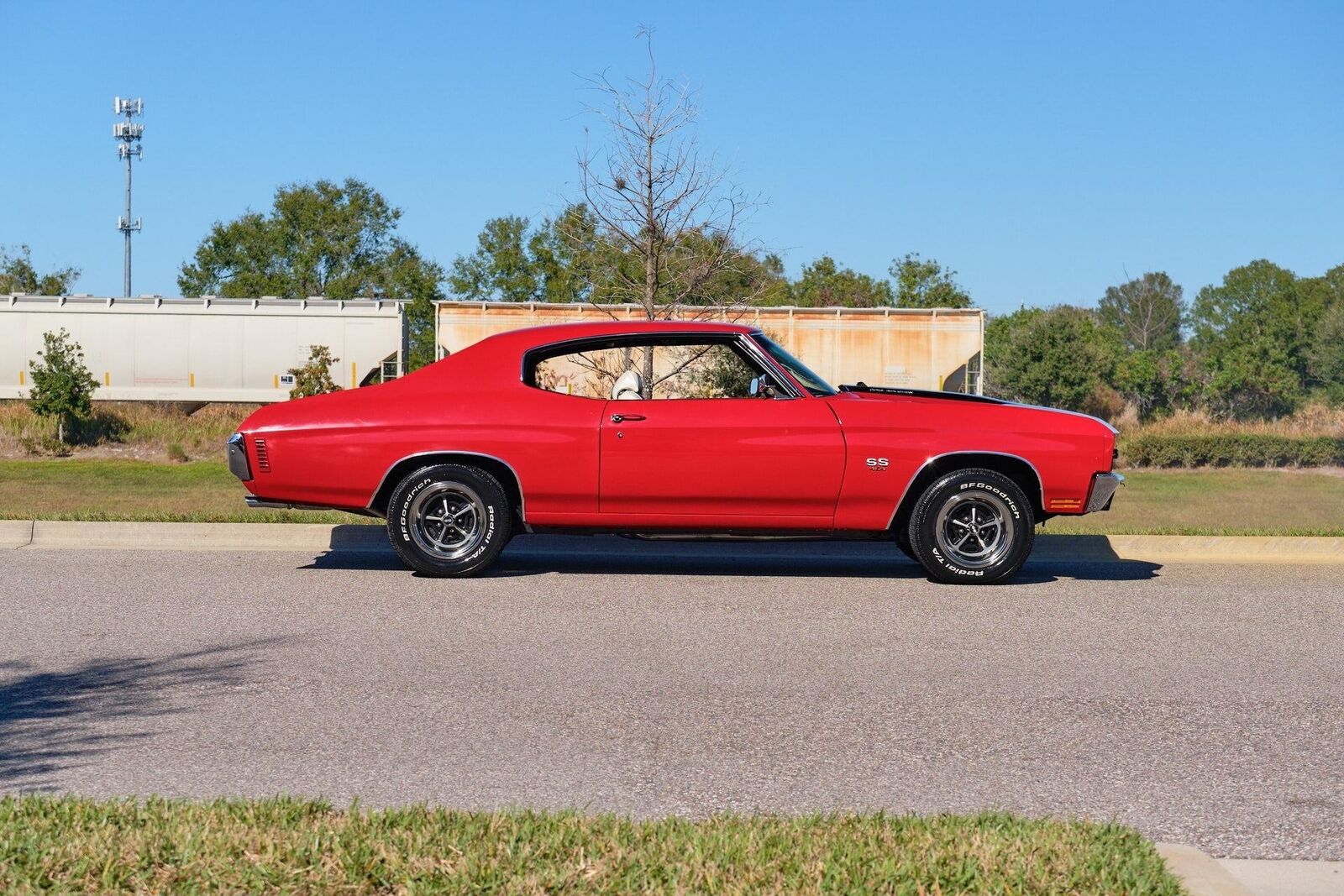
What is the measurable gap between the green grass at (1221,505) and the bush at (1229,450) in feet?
3.31

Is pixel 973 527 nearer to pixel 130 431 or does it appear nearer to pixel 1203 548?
pixel 1203 548

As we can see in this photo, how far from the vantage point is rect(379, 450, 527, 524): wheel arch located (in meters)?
9.55

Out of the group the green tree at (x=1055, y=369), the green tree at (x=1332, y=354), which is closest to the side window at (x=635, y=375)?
the green tree at (x=1055, y=369)

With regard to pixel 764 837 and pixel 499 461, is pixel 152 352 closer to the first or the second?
pixel 499 461

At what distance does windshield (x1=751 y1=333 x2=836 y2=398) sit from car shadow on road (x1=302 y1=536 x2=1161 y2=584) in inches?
55.2

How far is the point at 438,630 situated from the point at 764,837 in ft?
13.3

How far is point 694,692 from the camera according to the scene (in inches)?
249

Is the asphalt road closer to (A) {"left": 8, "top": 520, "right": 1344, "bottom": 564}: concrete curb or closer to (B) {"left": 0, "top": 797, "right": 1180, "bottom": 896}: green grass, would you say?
(B) {"left": 0, "top": 797, "right": 1180, "bottom": 896}: green grass

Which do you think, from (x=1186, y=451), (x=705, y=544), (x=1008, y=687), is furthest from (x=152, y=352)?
(x=1008, y=687)

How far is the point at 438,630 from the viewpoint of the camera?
7773 millimetres

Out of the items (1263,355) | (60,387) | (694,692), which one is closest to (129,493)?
(60,387)

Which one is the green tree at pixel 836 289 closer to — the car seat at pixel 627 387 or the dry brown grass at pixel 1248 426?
the dry brown grass at pixel 1248 426

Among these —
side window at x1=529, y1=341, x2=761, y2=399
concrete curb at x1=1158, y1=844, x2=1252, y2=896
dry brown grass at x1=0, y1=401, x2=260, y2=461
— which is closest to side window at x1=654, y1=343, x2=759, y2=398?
side window at x1=529, y1=341, x2=761, y2=399

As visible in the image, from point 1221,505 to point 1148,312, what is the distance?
92856 mm
